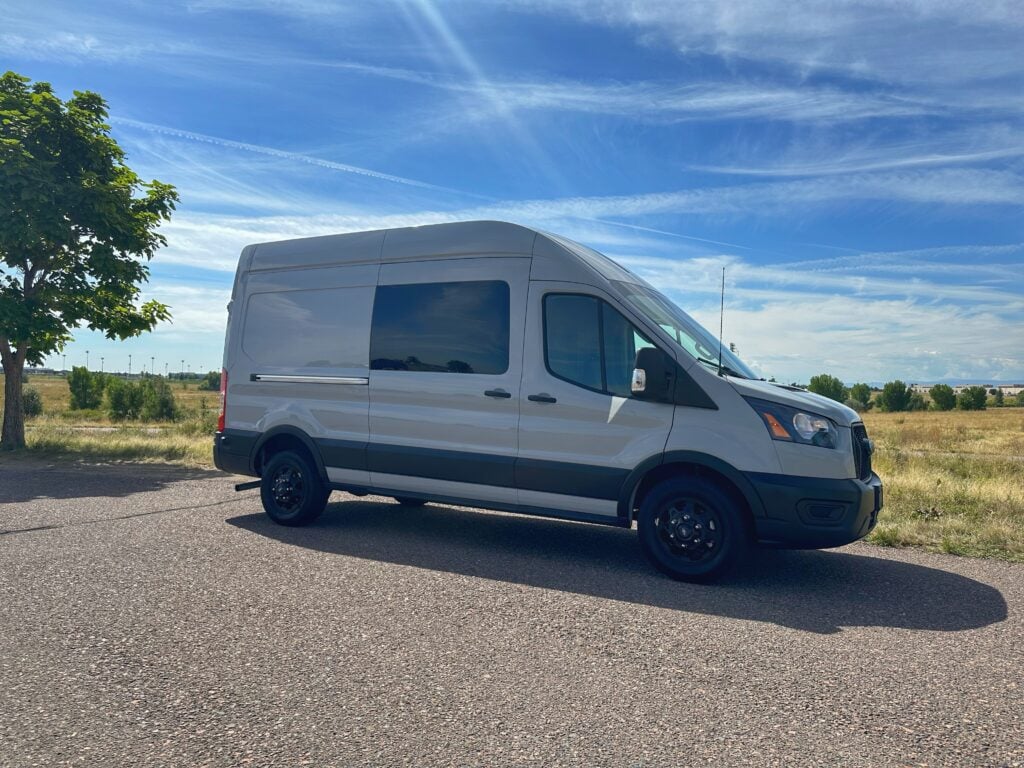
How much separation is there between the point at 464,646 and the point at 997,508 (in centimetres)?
751

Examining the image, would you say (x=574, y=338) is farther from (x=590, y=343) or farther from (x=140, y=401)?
(x=140, y=401)

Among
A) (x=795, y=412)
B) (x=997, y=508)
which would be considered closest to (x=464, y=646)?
(x=795, y=412)

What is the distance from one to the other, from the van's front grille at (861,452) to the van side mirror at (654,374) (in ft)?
4.45

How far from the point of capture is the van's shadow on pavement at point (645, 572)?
495 centimetres

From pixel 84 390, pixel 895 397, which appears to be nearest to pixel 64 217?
pixel 84 390

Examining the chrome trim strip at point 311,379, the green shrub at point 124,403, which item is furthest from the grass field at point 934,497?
the green shrub at point 124,403

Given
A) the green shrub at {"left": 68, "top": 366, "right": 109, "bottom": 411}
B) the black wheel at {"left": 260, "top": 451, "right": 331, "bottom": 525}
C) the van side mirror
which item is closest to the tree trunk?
the black wheel at {"left": 260, "top": 451, "right": 331, "bottom": 525}

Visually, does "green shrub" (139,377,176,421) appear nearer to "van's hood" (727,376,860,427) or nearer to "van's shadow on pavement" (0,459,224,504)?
"van's shadow on pavement" (0,459,224,504)

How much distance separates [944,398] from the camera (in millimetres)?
82688

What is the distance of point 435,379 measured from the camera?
676cm

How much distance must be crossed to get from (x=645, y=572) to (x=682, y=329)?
1960 millimetres

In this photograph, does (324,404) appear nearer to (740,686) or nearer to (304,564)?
(304,564)

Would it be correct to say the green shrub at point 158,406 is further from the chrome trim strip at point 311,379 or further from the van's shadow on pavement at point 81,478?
the chrome trim strip at point 311,379

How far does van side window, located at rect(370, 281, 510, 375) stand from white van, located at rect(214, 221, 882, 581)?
0.02 m
